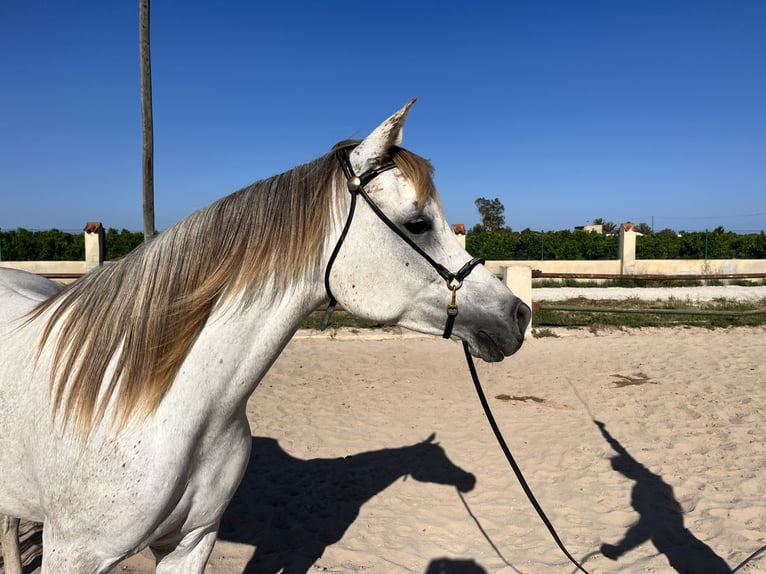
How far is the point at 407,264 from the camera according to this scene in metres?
1.45

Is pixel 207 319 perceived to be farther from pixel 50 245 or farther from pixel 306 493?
pixel 50 245

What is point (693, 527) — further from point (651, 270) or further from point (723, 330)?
point (651, 270)

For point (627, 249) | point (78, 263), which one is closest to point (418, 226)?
A: point (78, 263)

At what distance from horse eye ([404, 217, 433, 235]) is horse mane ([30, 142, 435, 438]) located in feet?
0.20

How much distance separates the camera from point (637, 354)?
26.6 ft

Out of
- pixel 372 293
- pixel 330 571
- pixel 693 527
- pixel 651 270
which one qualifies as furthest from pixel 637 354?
pixel 651 270

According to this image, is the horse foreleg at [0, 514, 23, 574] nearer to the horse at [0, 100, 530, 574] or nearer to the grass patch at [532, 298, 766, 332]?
the horse at [0, 100, 530, 574]

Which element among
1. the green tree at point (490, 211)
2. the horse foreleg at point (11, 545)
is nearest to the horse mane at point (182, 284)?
the horse foreleg at point (11, 545)

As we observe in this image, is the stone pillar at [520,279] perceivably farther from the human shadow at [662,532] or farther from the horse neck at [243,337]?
the horse neck at [243,337]

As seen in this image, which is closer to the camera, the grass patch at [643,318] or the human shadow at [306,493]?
the human shadow at [306,493]

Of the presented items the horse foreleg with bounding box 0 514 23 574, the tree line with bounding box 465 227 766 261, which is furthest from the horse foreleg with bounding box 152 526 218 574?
the tree line with bounding box 465 227 766 261

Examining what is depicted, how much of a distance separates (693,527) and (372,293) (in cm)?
325

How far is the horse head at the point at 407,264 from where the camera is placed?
1415 mm

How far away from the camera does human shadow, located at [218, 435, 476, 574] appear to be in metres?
3.17
